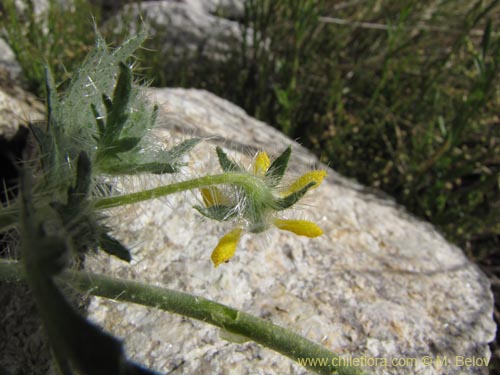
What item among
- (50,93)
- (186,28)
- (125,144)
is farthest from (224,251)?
(186,28)

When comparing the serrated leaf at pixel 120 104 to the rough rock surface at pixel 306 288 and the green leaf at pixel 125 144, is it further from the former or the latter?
the rough rock surface at pixel 306 288

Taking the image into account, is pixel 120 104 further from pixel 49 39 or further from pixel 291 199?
pixel 49 39

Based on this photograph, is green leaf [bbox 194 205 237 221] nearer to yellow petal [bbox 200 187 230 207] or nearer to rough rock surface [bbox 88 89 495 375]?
yellow petal [bbox 200 187 230 207]

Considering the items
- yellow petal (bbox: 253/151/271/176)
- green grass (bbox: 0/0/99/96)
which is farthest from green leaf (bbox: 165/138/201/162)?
green grass (bbox: 0/0/99/96)

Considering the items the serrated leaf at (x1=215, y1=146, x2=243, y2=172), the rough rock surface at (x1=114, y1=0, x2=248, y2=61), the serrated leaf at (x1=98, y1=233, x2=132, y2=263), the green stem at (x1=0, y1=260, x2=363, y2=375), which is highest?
the serrated leaf at (x1=215, y1=146, x2=243, y2=172)

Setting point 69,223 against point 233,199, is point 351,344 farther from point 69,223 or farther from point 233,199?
point 69,223

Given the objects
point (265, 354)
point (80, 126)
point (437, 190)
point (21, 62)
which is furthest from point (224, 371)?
point (21, 62)
